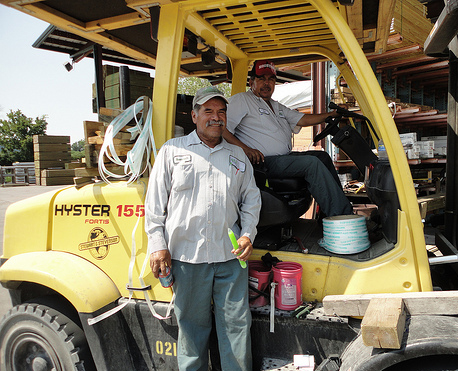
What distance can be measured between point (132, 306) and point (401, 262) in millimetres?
1768

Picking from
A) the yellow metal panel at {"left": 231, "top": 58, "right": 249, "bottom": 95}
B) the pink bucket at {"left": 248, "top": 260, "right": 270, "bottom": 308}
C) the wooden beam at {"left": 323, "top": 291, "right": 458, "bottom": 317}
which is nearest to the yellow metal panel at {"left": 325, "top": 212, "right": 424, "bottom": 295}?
the wooden beam at {"left": 323, "top": 291, "right": 458, "bottom": 317}

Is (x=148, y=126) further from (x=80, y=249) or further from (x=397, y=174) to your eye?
(x=397, y=174)

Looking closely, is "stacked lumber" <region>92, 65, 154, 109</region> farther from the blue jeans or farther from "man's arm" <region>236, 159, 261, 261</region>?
the blue jeans

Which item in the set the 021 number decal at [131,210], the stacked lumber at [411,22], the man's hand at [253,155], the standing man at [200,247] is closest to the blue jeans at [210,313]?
the standing man at [200,247]

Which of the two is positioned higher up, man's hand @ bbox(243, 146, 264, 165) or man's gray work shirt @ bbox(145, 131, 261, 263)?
man's hand @ bbox(243, 146, 264, 165)

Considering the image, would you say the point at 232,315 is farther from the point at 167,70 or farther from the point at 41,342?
the point at 167,70

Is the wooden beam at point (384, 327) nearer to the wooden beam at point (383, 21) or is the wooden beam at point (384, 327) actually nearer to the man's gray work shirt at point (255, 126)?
the man's gray work shirt at point (255, 126)

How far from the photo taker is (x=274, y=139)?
11.1 ft

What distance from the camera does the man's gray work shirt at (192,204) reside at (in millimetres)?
2385

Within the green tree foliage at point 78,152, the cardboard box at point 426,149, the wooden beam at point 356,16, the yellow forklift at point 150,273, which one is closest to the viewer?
the yellow forklift at point 150,273

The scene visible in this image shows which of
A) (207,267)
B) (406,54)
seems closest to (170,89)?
(207,267)

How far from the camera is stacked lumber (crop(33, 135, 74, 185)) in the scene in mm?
17167

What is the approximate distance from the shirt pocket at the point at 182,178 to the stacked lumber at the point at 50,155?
52.5 ft

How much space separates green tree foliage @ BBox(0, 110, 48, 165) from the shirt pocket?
36.8m
